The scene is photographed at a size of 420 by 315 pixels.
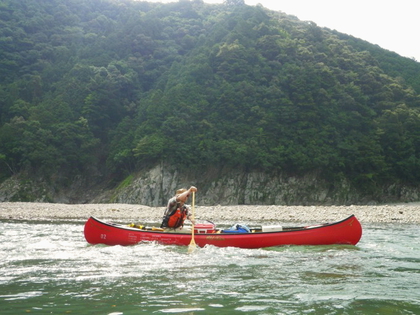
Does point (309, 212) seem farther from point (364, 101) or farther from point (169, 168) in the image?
point (364, 101)

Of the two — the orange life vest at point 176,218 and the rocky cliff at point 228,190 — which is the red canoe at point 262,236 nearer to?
the orange life vest at point 176,218

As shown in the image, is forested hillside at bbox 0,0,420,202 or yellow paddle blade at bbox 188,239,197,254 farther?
forested hillside at bbox 0,0,420,202

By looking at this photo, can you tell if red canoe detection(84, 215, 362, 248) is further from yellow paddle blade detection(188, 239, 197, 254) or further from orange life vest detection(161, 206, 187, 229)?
orange life vest detection(161, 206, 187, 229)

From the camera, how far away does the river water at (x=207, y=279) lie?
6.23m

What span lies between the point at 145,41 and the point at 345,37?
38919 millimetres

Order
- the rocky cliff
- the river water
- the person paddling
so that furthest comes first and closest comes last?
the rocky cliff → the person paddling → the river water

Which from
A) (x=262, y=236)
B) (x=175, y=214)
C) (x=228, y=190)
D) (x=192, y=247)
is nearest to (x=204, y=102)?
(x=228, y=190)

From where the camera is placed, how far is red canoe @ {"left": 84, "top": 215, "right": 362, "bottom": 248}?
1309cm

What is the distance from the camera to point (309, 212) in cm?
3056

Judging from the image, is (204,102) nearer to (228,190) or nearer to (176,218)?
(228,190)

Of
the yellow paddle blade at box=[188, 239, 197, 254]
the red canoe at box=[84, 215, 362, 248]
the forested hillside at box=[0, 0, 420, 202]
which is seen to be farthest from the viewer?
the forested hillside at box=[0, 0, 420, 202]

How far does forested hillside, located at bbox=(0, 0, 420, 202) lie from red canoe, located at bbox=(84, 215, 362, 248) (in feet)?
114

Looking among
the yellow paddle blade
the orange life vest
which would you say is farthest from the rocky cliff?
the yellow paddle blade

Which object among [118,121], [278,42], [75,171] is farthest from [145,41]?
[75,171]
